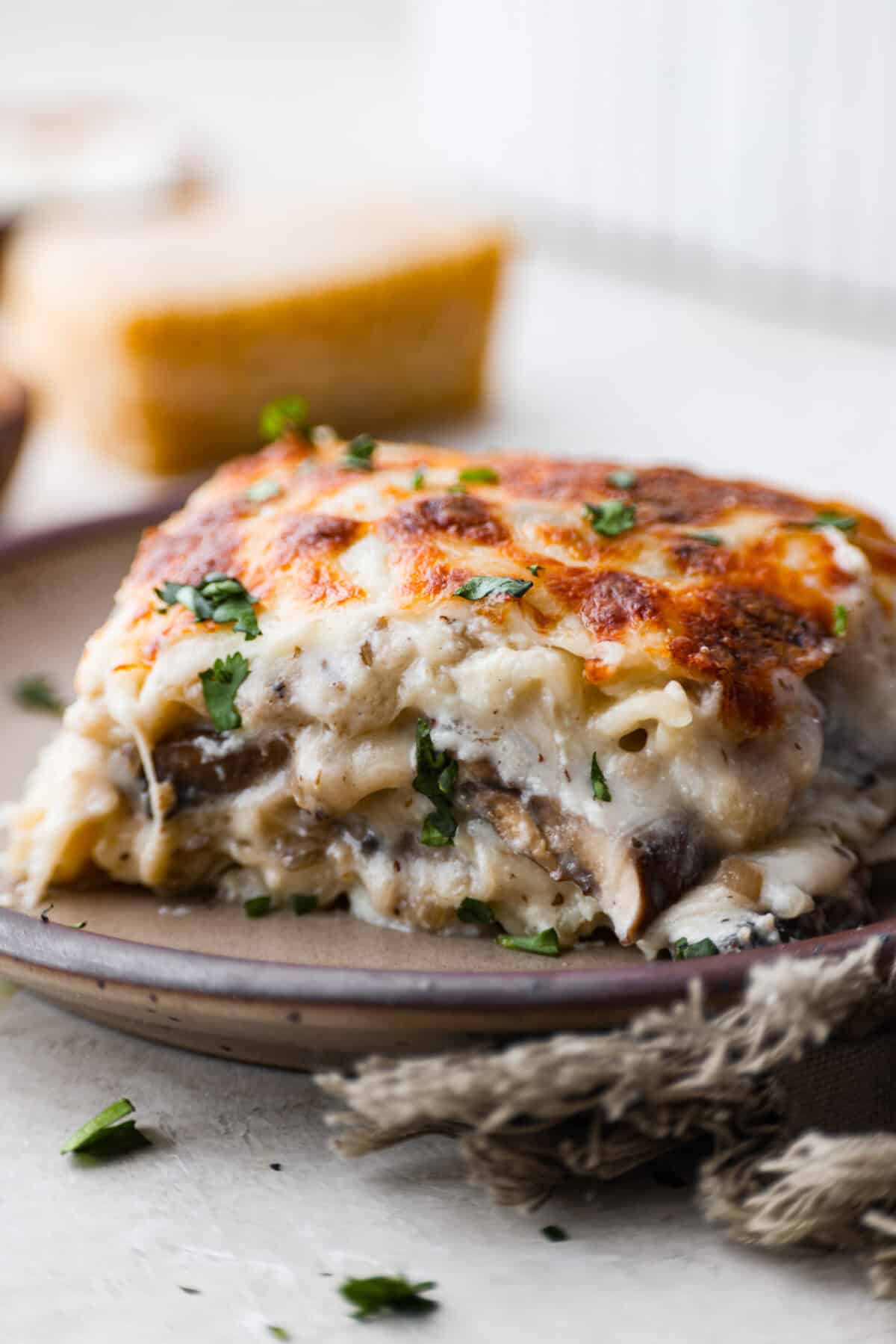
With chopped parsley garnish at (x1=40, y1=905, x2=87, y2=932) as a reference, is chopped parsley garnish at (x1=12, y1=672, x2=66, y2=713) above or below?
below

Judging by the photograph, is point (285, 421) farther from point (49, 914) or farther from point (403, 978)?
point (403, 978)

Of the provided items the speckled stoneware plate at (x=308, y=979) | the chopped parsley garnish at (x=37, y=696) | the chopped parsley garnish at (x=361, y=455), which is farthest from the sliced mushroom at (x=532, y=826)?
the chopped parsley garnish at (x=37, y=696)

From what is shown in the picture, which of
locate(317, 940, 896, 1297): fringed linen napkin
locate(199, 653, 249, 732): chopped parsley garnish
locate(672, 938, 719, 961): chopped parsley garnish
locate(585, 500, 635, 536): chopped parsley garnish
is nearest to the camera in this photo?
locate(317, 940, 896, 1297): fringed linen napkin

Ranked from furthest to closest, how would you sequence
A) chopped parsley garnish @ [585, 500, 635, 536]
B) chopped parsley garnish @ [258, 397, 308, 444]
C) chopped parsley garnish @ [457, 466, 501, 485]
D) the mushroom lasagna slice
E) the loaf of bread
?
the loaf of bread → chopped parsley garnish @ [258, 397, 308, 444] → chopped parsley garnish @ [457, 466, 501, 485] → chopped parsley garnish @ [585, 500, 635, 536] → the mushroom lasagna slice

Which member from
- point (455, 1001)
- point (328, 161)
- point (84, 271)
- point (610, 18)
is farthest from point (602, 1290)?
point (328, 161)

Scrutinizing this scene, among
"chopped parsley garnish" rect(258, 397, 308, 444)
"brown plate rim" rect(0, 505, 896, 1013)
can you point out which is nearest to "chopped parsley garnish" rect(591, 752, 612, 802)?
"brown plate rim" rect(0, 505, 896, 1013)

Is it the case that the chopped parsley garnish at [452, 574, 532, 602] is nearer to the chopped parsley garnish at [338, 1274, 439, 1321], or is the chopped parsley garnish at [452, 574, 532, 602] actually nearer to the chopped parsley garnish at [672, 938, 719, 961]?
the chopped parsley garnish at [672, 938, 719, 961]

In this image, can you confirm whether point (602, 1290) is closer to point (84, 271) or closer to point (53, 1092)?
point (53, 1092)
